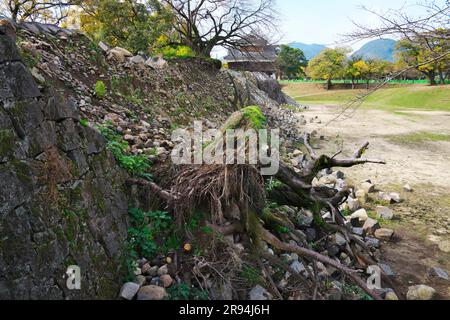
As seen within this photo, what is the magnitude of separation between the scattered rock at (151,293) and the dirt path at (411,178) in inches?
134

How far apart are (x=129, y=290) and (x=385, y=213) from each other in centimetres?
574

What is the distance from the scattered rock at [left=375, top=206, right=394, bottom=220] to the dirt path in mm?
149

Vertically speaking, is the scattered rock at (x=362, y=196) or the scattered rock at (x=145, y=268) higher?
the scattered rock at (x=145, y=268)

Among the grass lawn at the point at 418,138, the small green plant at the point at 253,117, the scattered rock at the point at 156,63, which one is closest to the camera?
the small green plant at the point at 253,117

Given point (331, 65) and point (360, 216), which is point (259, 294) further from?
point (331, 65)

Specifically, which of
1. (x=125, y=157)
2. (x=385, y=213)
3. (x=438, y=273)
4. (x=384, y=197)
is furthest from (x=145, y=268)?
(x=384, y=197)

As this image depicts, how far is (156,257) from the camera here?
3.55 meters

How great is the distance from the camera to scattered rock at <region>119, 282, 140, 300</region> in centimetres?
303

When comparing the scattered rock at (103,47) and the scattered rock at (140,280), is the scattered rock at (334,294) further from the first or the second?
the scattered rock at (103,47)

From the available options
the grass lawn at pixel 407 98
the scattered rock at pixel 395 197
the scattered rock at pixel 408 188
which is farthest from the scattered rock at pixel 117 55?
the grass lawn at pixel 407 98

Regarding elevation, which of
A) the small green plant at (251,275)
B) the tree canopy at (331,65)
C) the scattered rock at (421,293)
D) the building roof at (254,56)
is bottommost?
the scattered rock at (421,293)

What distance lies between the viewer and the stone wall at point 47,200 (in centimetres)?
234

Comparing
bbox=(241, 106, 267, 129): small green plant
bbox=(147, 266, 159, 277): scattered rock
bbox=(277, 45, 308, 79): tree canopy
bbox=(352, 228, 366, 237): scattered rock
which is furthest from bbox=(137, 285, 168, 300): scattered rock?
bbox=(277, 45, 308, 79): tree canopy
